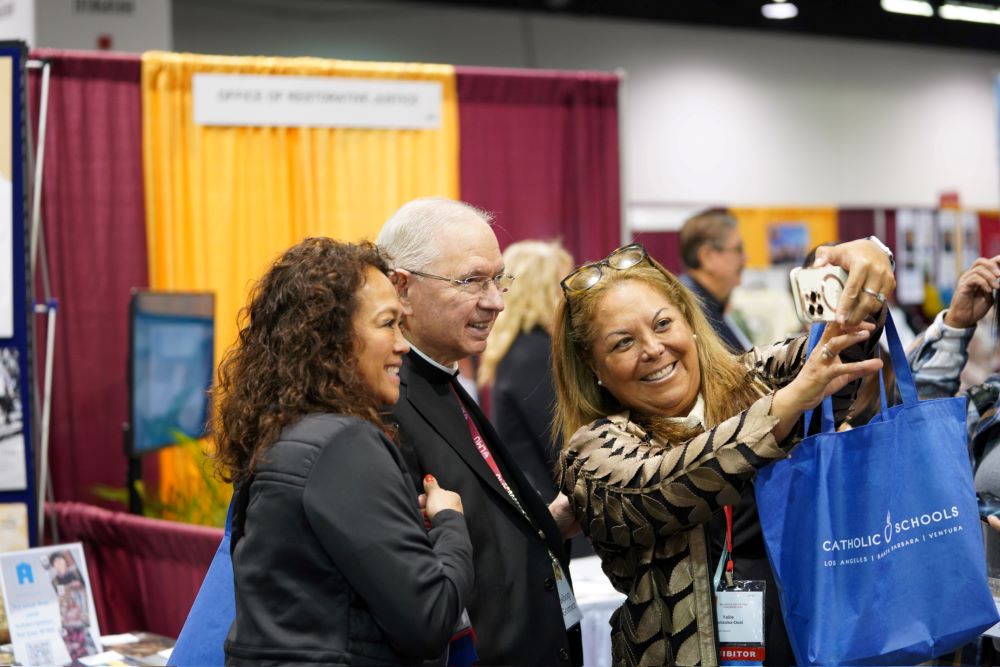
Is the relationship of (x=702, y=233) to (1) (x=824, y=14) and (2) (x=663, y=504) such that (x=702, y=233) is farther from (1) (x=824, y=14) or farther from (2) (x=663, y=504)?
(1) (x=824, y=14)

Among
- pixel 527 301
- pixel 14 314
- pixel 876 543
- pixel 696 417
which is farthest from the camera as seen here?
pixel 527 301

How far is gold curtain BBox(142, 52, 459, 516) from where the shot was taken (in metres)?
5.05

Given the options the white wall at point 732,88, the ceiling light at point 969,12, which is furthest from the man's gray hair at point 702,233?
the ceiling light at point 969,12

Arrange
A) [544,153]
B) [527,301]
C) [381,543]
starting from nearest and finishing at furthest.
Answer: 1. [381,543]
2. [527,301]
3. [544,153]

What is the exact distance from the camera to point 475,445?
1805 mm

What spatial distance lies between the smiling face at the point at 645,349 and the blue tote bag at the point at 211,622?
2.16ft

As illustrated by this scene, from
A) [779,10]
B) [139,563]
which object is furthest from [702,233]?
[779,10]

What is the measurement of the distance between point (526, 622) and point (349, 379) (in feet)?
1.74

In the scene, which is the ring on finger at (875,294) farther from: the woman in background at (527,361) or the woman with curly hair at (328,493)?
the woman in background at (527,361)

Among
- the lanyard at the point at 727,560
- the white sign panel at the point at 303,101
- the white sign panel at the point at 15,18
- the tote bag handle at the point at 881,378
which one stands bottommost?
the lanyard at the point at 727,560

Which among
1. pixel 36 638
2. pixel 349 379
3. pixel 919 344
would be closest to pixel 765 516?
pixel 349 379

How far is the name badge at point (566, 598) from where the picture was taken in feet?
6.02

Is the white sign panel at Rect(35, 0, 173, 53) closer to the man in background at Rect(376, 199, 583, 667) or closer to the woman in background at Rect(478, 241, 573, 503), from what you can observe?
the woman in background at Rect(478, 241, 573, 503)

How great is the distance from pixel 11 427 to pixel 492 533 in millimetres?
2153
